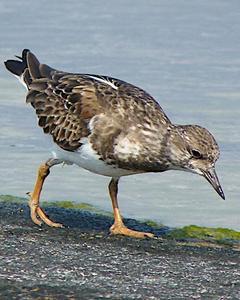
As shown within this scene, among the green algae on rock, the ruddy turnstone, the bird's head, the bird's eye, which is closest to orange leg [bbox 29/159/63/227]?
the ruddy turnstone

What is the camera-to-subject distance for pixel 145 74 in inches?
450

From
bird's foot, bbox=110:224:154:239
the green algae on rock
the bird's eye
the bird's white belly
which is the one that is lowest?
the green algae on rock

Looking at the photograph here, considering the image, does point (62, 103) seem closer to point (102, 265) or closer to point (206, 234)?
point (206, 234)

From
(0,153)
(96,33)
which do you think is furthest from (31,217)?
(96,33)

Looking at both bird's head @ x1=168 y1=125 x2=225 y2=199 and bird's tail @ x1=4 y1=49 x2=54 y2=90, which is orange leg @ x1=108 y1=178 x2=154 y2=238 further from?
bird's tail @ x1=4 y1=49 x2=54 y2=90

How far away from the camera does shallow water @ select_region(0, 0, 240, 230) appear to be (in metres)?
9.02

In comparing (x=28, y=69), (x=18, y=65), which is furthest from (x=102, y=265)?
(x=18, y=65)

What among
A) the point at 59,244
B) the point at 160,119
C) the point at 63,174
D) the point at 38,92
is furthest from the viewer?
the point at 63,174

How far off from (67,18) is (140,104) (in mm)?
5629

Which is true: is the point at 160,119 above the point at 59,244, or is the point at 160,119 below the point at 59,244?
above

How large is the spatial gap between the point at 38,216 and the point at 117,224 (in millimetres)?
596

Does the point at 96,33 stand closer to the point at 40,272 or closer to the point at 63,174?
the point at 63,174

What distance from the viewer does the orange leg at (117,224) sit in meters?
8.08

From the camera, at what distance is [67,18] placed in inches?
531
